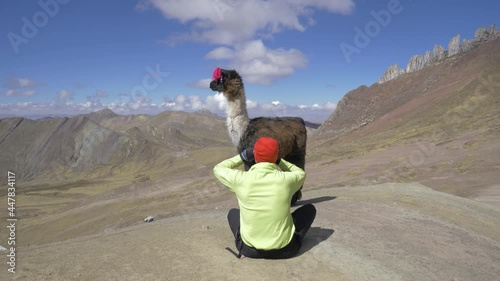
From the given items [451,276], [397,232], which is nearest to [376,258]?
[451,276]

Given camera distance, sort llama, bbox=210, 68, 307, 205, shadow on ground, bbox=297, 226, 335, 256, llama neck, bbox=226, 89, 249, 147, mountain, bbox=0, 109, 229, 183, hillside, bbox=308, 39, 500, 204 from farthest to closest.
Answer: mountain, bbox=0, 109, 229, 183 < hillside, bbox=308, 39, 500, 204 < llama neck, bbox=226, 89, 249, 147 < llama, bbox=210, 68, 307, 205 < shadow on ground, bbox=297, 226, 335, 256

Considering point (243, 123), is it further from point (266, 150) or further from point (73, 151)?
point (73, 151)

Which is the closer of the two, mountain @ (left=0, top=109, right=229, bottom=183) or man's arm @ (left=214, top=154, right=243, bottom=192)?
man's arm @ (left=214, top=154, right=243, bottom=192)

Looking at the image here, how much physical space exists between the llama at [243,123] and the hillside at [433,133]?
8965 mm

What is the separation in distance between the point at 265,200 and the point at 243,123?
357 cm

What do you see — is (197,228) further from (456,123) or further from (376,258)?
(456,123)

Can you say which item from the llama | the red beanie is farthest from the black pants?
the llama

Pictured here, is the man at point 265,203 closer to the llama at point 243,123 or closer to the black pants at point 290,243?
the black pants at point 290,243

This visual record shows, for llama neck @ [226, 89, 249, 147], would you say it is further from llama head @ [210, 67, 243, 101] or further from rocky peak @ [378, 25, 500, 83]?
rocky peak @ [378, 25, 500, 83]

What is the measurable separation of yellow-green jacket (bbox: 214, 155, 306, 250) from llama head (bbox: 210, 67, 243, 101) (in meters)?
3.50

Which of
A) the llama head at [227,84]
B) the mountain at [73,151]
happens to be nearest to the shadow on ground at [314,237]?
the llama head at [227,84]

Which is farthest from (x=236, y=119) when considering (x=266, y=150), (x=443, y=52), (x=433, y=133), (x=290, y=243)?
(x=443, y=52)

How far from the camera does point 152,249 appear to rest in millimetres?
5340

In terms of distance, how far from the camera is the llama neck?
7895mm
